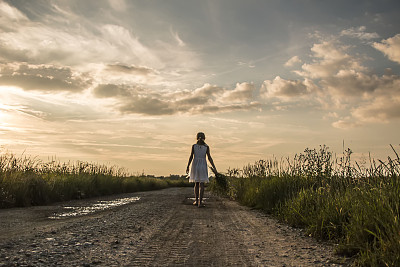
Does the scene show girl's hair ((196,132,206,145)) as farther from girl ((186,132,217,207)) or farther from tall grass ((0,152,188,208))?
tall grass ((0,152,188,208))

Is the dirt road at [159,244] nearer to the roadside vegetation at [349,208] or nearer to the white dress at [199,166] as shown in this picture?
the roadside vegetation at [349,208]

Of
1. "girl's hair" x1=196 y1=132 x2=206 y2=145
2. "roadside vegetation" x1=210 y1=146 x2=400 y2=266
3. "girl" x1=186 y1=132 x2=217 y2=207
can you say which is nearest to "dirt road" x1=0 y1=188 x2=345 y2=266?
"roadside vegetation" x1=210 y1=146 x2=400 y2=266

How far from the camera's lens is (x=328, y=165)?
9336 mm

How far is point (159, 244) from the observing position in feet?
16.8

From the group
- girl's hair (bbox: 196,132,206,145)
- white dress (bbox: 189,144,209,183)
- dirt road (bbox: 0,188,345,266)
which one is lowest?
dirt road (bbox: 0,188,345,266)

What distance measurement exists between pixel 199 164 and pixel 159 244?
A: 21.1 feet

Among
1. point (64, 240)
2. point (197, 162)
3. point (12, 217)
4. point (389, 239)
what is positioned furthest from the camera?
point (197, 162)

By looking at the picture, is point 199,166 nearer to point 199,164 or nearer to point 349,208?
point 199,164

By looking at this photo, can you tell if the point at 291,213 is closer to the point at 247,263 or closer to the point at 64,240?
the point at 247,263

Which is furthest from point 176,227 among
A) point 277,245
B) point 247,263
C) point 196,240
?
point 247,263

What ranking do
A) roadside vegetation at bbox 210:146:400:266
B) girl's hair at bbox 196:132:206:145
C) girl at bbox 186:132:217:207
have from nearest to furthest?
1. roadside vegetation at bbox 210:146:400:266
2. girl at bbox 186:132:217:207
3. girl's hair at bbox 196:132:206:145

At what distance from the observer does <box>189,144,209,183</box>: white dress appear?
11.2m

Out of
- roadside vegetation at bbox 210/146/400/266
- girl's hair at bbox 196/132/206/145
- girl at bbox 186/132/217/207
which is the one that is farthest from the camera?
girl's hair at bbox 196/132/206/145

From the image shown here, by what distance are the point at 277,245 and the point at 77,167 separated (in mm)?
17130
